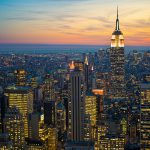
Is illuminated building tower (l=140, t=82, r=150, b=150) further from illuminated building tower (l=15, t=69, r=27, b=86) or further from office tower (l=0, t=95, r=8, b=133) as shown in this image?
illuminated building tower (l=15, t=69, r=27, b=86)

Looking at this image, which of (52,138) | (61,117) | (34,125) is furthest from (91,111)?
(52,138)

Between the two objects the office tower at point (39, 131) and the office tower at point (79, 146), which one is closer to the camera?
the office tower at point (79, 146)

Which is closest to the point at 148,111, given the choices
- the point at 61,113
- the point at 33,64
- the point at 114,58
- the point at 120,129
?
the point at 120,129

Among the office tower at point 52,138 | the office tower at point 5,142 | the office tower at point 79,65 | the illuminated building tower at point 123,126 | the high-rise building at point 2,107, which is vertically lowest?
the office tower at point 52,138

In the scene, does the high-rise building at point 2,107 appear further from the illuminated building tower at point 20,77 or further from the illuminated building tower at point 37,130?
the illuminated building tower at point 20,77

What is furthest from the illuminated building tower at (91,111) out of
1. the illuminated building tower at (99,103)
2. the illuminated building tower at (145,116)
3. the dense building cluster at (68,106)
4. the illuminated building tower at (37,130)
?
the illuminated building tower at (145,116)

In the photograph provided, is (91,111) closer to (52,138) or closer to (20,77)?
(52,138)
